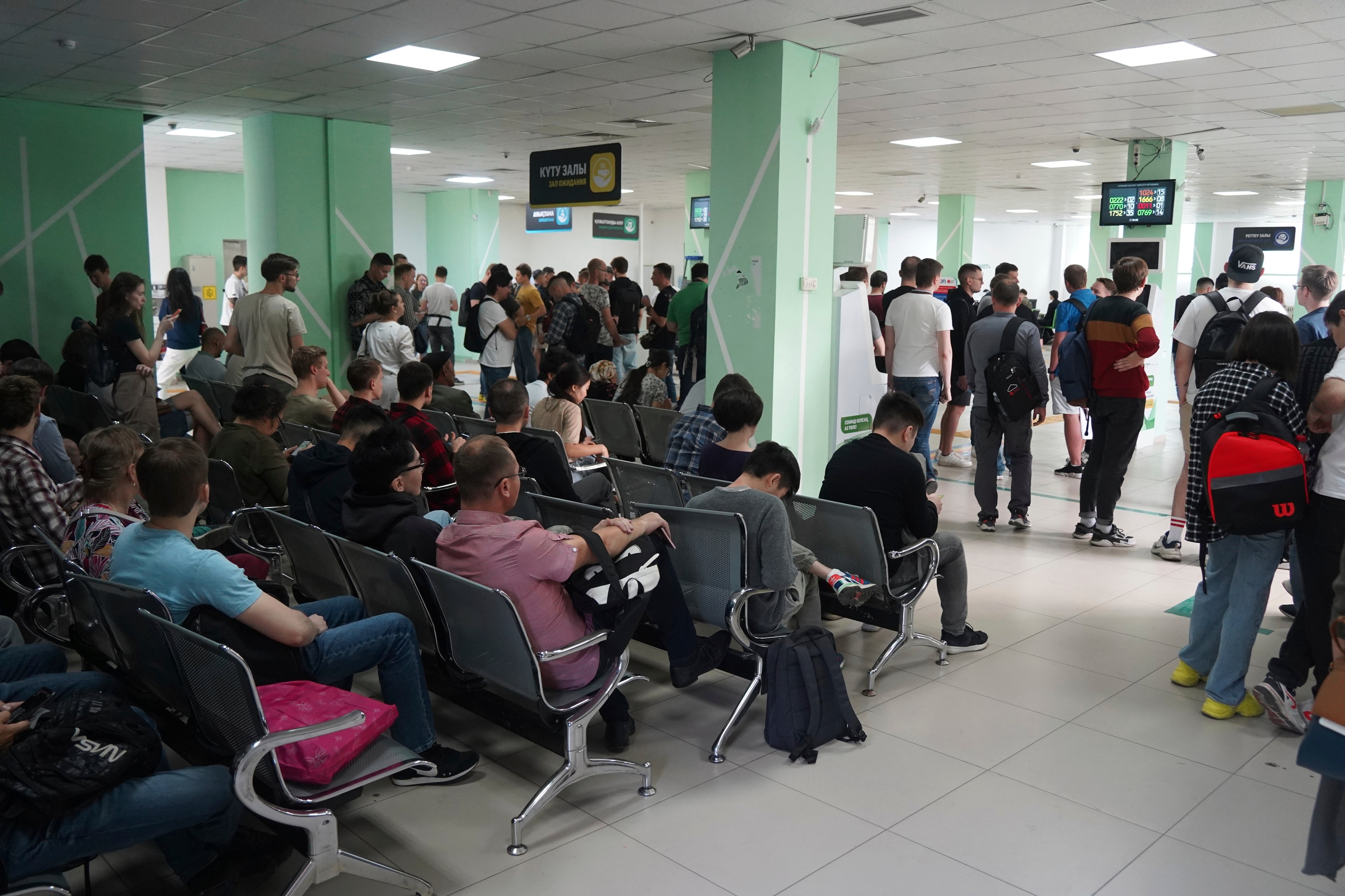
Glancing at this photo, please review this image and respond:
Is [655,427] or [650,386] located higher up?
[650,386]

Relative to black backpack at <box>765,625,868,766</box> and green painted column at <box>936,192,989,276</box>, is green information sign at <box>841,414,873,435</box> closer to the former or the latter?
black backpack at <box>765,625,868,766</box>

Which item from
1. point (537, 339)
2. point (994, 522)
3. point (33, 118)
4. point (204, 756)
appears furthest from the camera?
point (537, 339)

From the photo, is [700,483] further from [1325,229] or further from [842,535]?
[1325,229]

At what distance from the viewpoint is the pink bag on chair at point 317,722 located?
91.7 inches

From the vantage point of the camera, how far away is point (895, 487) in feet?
13.2

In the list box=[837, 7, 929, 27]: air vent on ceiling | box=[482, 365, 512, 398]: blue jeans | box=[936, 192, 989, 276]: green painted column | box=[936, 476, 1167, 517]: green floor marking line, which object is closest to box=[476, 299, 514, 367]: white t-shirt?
box=[482, 365, 512, 398]: blue jeans

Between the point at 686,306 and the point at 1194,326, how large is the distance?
4281mm

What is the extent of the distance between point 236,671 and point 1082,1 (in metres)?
5.32

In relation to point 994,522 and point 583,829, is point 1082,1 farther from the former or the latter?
point 583,829

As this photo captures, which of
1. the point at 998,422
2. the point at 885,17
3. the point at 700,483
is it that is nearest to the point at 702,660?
the point at 700,483

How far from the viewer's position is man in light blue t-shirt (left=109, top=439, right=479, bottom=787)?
8.32 ft

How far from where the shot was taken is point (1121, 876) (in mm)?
2740

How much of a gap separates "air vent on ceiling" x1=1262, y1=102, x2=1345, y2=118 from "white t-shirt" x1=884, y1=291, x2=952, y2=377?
3734 mm

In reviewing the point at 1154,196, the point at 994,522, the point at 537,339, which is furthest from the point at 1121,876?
the point at 537,339
